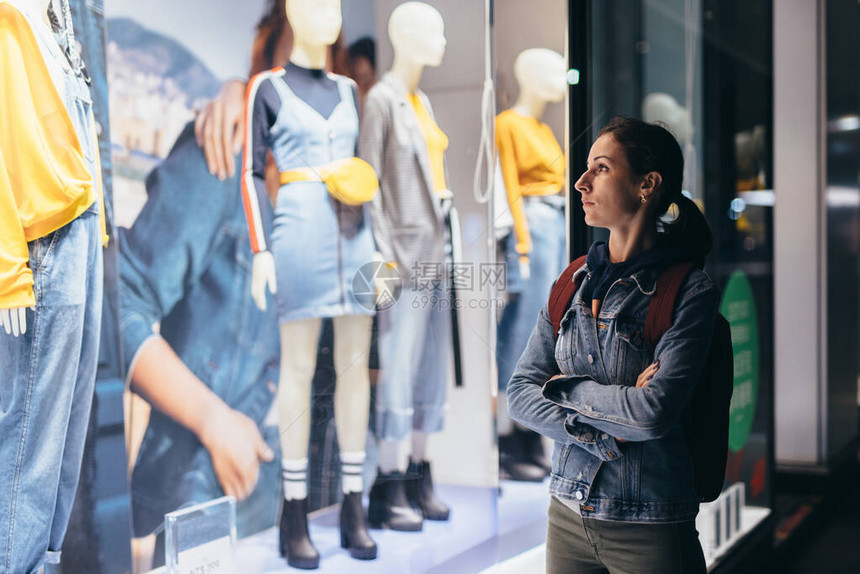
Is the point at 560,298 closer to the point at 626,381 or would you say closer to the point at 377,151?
the point at 626,381

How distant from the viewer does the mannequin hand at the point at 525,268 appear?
3336mm

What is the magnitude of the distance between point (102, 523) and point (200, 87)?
3.93 feet

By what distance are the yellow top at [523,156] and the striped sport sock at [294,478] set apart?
55.7 inches

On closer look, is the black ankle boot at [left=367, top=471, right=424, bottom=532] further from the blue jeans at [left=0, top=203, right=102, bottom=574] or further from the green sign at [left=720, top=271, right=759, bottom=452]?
the green sign at [left=720, top=271, right=759, bottom=452]

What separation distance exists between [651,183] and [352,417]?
51.0 inches

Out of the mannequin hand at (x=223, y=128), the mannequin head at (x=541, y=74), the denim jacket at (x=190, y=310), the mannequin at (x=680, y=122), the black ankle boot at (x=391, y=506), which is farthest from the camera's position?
the mannequin at (x=680, y=122)

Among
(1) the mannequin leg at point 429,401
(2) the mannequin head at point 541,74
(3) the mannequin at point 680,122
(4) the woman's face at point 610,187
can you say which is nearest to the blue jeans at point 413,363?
(1) the mannequin leg at point 429,401

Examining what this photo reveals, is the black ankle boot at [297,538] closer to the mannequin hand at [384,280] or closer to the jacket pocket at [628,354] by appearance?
the mannequin hand at [384,280]

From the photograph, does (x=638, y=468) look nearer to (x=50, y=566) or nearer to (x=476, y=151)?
(x=50, y=566)

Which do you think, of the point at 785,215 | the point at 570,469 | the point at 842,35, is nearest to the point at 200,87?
the point at 570,469

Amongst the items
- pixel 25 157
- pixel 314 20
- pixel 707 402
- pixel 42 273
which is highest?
pixel 314 20

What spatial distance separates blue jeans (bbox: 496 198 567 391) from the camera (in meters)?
3.20

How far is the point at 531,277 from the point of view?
3363 mm

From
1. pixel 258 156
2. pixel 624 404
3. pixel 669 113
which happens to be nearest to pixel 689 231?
pixel 624 404
